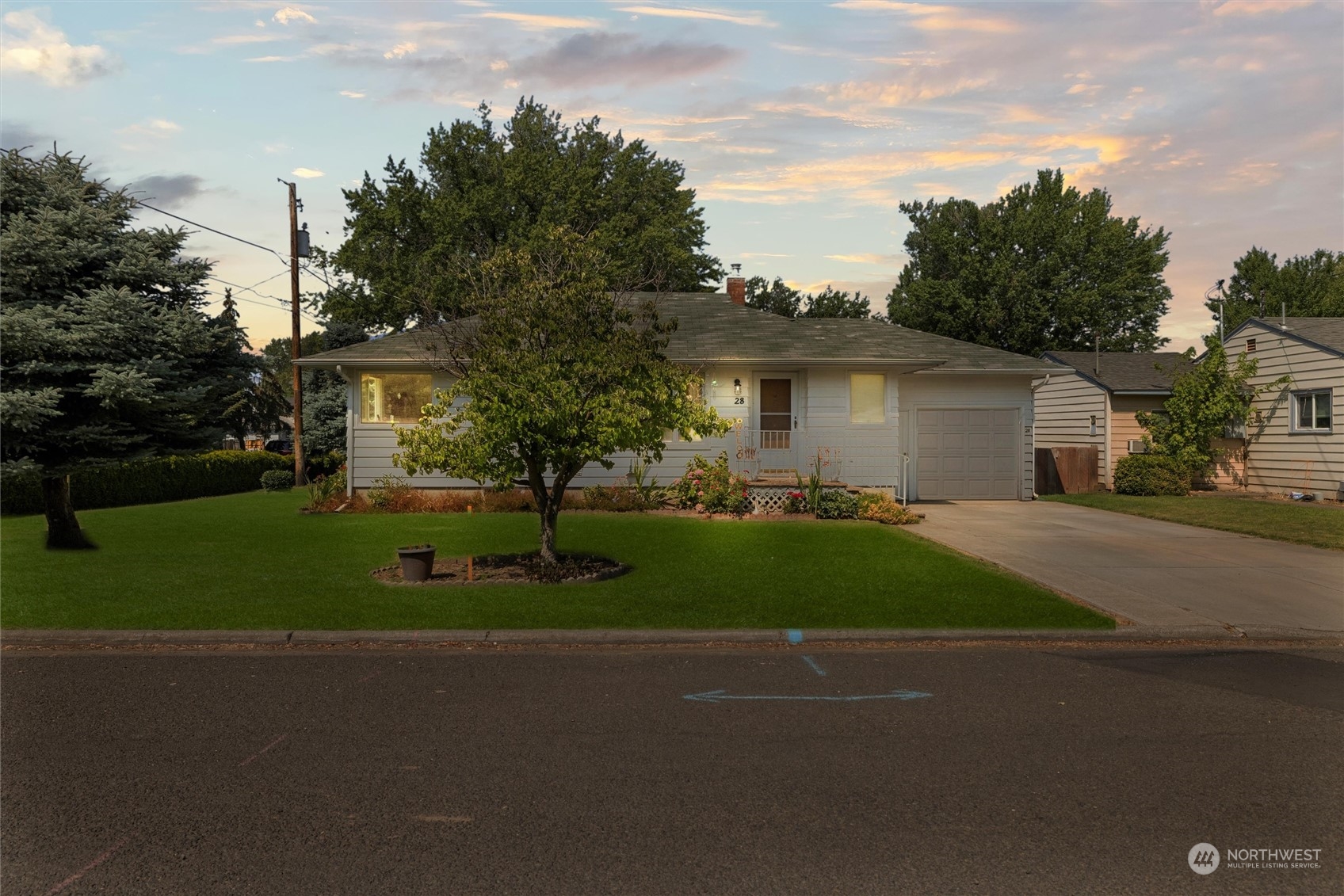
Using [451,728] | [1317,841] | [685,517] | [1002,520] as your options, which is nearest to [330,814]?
[451,728]

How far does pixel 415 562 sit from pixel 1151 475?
22.6 m

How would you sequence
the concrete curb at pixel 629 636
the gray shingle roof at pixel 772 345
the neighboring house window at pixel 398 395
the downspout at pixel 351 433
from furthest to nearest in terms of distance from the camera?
the neighboring house window at pixel 398 395 < the downspout at pixel 351 433 < the gray shingle roof at pixel 772 345 < the concrete curb at pixel 629 636

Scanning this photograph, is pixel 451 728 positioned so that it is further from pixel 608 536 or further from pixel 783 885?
pixel 608 536

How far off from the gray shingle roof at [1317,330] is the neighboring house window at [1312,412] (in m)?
1.31

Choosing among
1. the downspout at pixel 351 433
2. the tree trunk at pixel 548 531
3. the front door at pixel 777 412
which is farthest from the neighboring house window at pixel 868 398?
the downspout at pixel 351 433

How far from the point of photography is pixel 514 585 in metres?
11.2

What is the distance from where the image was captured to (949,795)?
4930mm

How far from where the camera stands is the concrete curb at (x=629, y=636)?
340 inches

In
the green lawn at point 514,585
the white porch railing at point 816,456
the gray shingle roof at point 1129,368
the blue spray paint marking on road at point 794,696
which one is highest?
the gray shingle roof at point 1129,368

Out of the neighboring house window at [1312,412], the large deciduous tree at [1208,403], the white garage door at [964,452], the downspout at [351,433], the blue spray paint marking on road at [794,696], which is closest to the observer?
the blue spray paint marking on road at [794,696]

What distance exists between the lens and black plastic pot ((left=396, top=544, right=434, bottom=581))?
1149cm

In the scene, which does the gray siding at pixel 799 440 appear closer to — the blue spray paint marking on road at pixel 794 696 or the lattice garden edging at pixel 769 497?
the lattice garden edging at pixel 769 497

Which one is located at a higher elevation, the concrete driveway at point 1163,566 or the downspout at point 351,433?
the downspout at point 351,433

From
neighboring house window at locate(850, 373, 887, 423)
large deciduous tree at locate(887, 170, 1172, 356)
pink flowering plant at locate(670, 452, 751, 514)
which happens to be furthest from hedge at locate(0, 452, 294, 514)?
large deciduous tree at locate(887, 170, 1172, 356)
